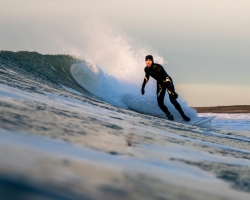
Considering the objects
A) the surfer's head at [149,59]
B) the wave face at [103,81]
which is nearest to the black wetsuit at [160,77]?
the surfer's head at [149,59]

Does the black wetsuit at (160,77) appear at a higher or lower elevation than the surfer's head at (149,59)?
lower

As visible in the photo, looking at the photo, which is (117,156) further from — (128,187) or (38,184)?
(38,184)

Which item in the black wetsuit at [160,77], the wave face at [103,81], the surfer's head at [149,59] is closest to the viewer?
the surfer's head at [149,59]

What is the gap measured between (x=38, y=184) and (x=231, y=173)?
94 centimetres

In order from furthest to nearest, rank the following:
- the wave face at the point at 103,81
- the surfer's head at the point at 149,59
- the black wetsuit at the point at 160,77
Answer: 1. the wave face at the point at 103,81
2. the black wetsuit at the point at 160,77
3. the surfer's head at the point at 149,59

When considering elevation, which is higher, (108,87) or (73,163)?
(108,87)

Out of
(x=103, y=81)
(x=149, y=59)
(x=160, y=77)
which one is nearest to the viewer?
(x=149, y=59)

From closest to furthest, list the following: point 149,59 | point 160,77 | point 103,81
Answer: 1. point 149,59
2. point 160,77
3. point 103,81

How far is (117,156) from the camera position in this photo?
4.56 ft

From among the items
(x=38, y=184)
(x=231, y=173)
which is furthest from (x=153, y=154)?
(x=38, y=184)

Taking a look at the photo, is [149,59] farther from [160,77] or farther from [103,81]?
[103,81]

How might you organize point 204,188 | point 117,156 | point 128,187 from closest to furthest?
point 128,187 → point 204,188 → point 117,156

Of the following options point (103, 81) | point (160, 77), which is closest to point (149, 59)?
point (160, 77)

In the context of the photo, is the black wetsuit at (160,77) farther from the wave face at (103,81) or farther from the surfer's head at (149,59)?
the wave face at (103,81)
